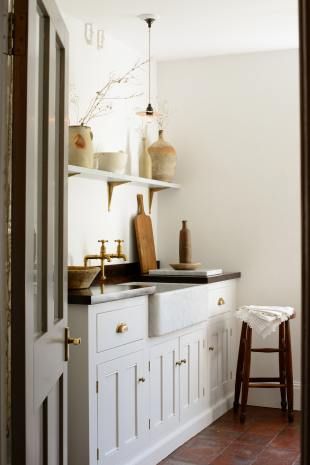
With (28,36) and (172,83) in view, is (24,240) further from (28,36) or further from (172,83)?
(172,83)

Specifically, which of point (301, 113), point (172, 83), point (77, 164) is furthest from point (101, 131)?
point (301, 113)

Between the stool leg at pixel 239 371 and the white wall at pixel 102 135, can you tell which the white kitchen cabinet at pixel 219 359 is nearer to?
the stool leg at pixel 239 371

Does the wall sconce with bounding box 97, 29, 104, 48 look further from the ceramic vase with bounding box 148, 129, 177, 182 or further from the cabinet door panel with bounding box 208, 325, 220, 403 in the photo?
the cabinet door panel with bounding box 208, 325, 220, 403

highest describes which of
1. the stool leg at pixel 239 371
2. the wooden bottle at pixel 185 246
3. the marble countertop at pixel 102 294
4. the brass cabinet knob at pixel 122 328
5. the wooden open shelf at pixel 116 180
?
the wooden open shelf at pixel 116 180

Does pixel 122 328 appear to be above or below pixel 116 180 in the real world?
below

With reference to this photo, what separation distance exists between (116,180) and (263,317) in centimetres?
130

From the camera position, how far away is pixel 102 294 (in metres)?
3.10

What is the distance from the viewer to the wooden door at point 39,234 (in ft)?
5.60

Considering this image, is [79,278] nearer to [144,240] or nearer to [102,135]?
[102,135]

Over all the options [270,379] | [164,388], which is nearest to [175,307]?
[164,388]

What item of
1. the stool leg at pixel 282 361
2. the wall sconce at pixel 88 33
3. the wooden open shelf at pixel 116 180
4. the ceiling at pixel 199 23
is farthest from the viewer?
the stool leg at pixel 282 361

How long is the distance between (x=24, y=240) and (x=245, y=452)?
261 centimetres

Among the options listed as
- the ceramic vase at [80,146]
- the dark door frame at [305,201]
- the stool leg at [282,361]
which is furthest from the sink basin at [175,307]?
the dark door frame at [305,201]

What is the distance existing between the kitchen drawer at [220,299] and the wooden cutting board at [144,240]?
0.54m
